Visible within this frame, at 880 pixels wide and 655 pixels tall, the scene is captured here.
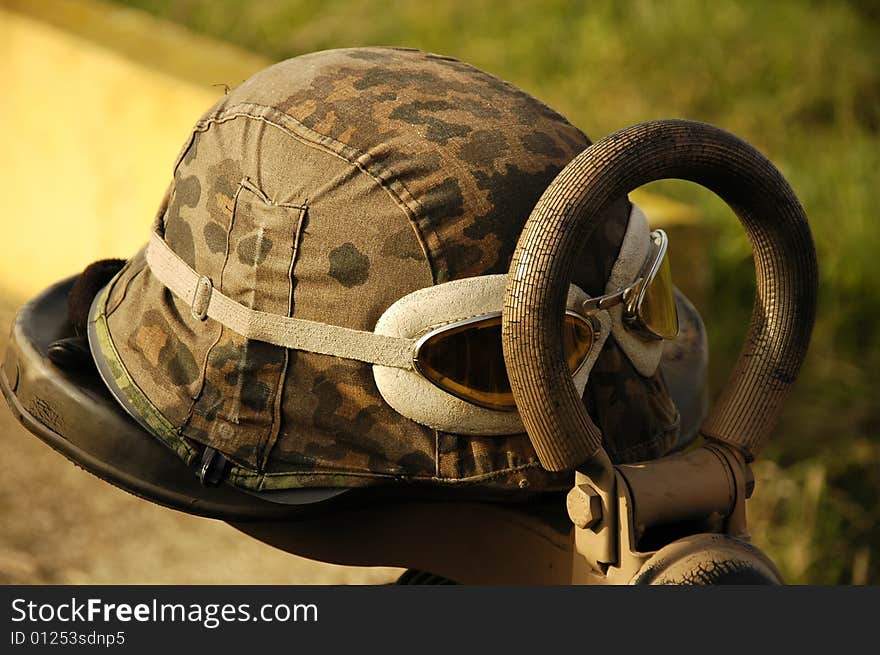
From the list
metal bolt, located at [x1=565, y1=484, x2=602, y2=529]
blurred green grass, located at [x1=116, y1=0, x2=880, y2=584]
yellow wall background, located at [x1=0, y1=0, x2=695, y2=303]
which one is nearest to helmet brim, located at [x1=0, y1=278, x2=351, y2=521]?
metal bolt, located at [x1=565, y1=484, x2=602, y2=529]

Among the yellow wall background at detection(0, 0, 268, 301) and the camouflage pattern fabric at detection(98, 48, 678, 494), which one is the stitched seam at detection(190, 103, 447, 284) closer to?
the camouflage pattern fabric at detection(98, 48, 678, 494)

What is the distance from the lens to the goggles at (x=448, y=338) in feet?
4.39

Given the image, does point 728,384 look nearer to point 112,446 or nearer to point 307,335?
point 307,335

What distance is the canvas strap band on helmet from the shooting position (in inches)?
48.1

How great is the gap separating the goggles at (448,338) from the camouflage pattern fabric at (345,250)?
0.06 feet

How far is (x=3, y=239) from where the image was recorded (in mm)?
4223

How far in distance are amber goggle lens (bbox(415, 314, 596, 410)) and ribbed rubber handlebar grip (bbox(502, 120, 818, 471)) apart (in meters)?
0.12

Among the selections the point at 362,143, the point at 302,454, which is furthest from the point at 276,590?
the point at 362,143

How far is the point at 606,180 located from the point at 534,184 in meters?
0.17

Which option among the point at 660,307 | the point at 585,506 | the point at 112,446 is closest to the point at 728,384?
the point at 660,307

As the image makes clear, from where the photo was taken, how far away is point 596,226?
4.11ft

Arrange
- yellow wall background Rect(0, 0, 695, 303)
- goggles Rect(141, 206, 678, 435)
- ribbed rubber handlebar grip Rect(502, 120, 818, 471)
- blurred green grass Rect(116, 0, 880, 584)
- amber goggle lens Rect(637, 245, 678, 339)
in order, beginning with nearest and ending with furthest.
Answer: ribbed rubber handlebar grip Rect(502, 120, 818, 471) → goggles Rect(141, 206, 678, 435) → amber goggle lens Rect(637, 245, 678, 339) → blurred green grass Rect(116, 0, 880, 584) → yellow wall background Rect(0, 0, 695, 303)

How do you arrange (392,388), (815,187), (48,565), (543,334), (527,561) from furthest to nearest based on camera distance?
1. (815,187)
2. (48,565)
3. (527,561)
4. (392,388)
5. (543,334)

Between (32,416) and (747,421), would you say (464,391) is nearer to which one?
(747,421)
